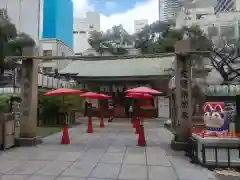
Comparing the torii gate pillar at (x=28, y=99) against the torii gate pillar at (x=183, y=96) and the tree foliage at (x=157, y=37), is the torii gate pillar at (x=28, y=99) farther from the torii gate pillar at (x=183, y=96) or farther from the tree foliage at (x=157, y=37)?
the tree foliage at (x=157, y=37)

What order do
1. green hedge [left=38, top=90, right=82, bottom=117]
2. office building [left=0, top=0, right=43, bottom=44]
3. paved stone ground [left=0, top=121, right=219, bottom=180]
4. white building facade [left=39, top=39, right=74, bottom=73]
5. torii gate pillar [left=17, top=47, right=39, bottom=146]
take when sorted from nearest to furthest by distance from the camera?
paved stone ground [left=0, top=121, right=219, bottom=180] → torii gate pillar [left=17, top=47, right=39, bottom=146] → green hedge [left=38, top=90, right=82, bottom=117] → white building facade [left=39, top=39, right=74, bottom=73] → office building [left=0, top=0, right=43, bottom=44]

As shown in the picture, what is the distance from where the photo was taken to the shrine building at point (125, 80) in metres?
20.6

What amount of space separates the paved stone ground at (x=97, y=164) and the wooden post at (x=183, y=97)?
62cm

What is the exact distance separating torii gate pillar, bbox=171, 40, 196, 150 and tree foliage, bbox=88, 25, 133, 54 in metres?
25.7

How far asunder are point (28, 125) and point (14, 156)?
2.03m

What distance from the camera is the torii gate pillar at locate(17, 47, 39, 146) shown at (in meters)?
9.35

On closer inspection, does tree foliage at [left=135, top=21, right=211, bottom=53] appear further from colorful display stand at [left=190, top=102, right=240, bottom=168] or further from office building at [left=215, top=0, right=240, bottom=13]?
colorful display stand at [left=190, top=102, right=240, bottom=168]

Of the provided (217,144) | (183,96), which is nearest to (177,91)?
(183,96)

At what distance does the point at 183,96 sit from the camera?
8.84 m

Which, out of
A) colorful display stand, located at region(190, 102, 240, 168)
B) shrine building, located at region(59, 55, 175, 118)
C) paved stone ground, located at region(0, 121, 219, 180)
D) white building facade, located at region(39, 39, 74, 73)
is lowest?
paved stone ground, located at region(0, 121, 219, 180)

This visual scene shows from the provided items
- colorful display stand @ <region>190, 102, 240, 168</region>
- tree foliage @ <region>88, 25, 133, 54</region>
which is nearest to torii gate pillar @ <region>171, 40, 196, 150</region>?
colorful display stand @ <region>190, 102, 240, 168</region>

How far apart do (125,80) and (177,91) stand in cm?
1221

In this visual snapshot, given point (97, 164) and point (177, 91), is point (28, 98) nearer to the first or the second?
point (97, 164)

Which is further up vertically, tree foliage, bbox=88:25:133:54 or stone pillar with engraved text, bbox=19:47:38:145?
tree foliage, bbox=88:25:133:54
